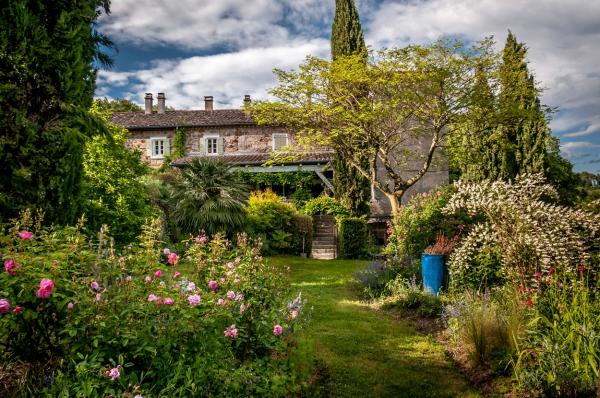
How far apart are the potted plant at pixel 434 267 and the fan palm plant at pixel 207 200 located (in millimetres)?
8412

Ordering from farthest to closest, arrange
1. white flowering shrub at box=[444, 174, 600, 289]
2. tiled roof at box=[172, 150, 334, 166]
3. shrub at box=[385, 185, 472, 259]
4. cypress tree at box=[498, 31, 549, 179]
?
tiled roof at box=[172, 150, 334, 166]
cypress tree at box=[498, 31, 549, 179]
shrub at box=[385, 185, 472, 259]
white flowering shrub at box=[444, 174, 600, 289]

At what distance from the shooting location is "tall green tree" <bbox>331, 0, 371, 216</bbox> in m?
19.5

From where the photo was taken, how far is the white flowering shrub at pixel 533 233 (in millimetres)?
5551

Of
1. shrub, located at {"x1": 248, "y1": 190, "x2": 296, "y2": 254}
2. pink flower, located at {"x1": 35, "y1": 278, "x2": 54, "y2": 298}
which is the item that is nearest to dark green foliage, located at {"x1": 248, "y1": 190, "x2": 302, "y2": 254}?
shrub, located at {"x1": 248, "y1": 190, "x2": 296, "y2": 254}

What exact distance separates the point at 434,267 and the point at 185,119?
23.5 m

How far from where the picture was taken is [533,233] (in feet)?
19.4

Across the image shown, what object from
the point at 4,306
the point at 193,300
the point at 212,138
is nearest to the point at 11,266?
the point at 4,306

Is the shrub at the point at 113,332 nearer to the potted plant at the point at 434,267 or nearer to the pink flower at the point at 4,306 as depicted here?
the pink flower at the point at 4,306

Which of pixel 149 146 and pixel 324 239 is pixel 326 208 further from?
pixel 149 146

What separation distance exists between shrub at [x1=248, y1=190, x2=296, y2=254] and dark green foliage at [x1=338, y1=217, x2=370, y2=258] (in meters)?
2.39

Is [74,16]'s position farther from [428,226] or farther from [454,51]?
[454,51]

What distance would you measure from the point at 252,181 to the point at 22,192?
19.3m

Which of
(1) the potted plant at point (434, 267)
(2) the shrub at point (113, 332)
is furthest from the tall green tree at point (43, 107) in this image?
(1) the potted plant at point (434, 267)

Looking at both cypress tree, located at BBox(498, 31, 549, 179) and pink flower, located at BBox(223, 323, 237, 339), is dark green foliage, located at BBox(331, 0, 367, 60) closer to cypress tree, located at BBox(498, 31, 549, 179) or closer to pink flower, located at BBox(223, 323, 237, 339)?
cypress tree, located at BBox(498, 31, 549, 179)
